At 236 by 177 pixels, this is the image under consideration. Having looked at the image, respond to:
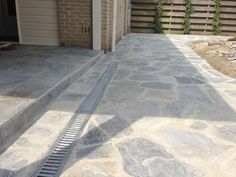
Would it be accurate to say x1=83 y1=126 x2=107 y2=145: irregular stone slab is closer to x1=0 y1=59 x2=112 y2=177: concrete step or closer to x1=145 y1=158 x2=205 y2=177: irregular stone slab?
x1=0 y1=59 x2=112 y2=177: concrete step

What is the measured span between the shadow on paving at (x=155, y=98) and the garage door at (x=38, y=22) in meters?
1.94

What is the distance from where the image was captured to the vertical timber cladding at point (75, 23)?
19.4ft

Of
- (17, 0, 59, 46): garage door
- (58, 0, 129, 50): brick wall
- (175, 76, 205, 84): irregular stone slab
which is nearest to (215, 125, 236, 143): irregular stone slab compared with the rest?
(175, 76, 205, 84): irregular stone slab

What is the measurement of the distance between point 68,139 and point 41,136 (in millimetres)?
255

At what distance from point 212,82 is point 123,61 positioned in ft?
6.92

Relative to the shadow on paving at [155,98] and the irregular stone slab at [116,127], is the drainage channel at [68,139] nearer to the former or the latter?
the shadow on paving at [155,98]

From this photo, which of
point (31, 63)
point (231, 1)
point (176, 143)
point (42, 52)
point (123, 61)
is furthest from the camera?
point (231, 1)

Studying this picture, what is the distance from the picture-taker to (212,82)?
446cm

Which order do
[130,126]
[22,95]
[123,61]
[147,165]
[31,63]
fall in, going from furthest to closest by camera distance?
[123,61], [31,63], [22,95], [130,126], [147,165]

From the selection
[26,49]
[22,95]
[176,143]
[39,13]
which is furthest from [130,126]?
[39,13]

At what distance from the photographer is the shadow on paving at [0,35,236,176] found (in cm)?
282

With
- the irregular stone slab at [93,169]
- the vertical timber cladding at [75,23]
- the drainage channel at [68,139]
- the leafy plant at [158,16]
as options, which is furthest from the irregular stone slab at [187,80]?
the leafy plant at [158,16]

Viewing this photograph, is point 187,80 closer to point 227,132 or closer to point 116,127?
point 227,132

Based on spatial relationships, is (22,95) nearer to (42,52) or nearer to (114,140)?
(114,140)
